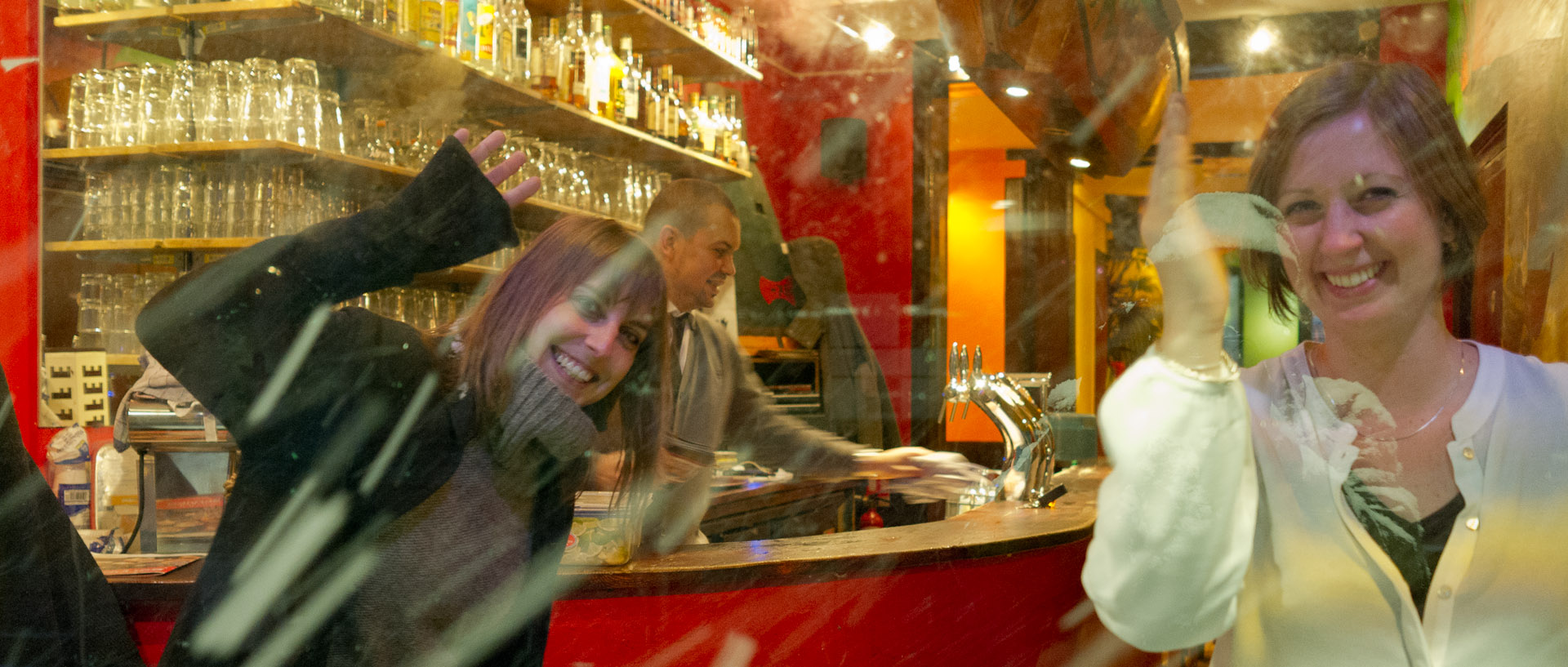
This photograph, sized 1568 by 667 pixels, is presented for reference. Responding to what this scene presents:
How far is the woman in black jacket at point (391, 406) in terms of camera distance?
0.54m

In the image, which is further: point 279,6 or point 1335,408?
point 279,6

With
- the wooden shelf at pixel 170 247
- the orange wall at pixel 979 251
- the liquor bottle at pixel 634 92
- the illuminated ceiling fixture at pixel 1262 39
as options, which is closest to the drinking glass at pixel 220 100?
the wooden shelf at pixel 170 247

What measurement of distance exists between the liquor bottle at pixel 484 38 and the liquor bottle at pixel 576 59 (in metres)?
0.10

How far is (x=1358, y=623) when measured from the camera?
0.35m

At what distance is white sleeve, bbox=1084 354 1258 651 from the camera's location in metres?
0.30

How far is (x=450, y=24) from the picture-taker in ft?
3.58

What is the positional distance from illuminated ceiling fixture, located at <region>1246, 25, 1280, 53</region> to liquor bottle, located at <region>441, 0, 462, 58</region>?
2.85 feet

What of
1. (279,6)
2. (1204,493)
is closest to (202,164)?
(279,6)

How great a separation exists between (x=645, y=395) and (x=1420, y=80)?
0.51m

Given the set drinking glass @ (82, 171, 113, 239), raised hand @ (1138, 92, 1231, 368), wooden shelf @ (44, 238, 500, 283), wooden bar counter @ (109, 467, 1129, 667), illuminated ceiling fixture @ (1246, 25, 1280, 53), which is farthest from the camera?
drinking glass @ (82, 171, 113, 239)

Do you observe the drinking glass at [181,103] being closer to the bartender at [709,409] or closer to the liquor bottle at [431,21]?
the liquor bottle at [431,21]

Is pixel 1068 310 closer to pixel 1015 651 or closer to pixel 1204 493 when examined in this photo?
pixel 1204 493

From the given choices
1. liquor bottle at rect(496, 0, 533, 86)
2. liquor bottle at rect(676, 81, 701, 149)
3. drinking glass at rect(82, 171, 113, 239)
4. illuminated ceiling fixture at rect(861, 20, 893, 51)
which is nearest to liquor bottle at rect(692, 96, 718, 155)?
liquor bottle at rect(676, 81, 701, 149)

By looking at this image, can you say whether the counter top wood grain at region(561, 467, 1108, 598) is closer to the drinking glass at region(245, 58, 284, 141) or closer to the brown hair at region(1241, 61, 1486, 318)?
the brown hair at region(1241, 61, 1486, 318)
